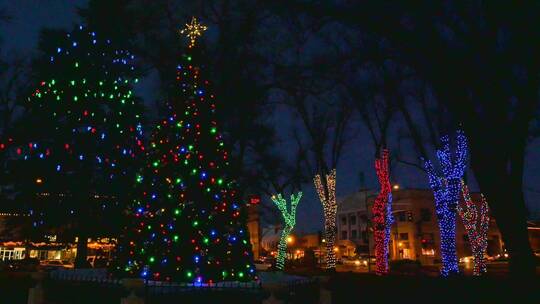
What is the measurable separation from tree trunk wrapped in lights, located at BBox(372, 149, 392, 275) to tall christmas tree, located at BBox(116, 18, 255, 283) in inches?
532

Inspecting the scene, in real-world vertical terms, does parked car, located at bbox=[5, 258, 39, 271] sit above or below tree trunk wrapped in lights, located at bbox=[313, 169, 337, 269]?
below

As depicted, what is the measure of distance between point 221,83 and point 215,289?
513 inches

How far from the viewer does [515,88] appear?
11.6 meters

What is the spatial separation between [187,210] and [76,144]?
11183mm

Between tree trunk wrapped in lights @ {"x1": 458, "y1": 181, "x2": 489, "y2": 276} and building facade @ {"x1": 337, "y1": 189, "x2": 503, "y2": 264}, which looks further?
building facade @ {"x1": 337, "y1": 189, "x2": 503, "y2": 264}

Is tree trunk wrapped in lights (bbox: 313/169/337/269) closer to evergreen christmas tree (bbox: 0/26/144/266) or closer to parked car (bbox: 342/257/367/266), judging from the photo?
evergreen christmas tree (bbox: 0/26/144/266)

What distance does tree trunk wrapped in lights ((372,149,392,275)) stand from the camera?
25.4 metres

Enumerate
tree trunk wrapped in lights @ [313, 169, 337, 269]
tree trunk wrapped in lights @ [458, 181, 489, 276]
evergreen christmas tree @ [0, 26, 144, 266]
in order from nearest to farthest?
evergreen christmas tree @ [0, 26, 144, 266], tree trunk wrapped in lights @ [458, 181, 489, 276], tree trunk wrapped in lights @ [313, 169, 337, 269]

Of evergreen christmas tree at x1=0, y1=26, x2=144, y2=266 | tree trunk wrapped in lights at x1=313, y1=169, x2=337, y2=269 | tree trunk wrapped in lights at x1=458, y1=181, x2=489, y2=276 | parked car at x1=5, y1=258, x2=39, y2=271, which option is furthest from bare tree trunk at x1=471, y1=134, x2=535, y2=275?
parked car at x1=5, y1=258, x2=39, y2=271

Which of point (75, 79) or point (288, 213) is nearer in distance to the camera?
point (75, 79)

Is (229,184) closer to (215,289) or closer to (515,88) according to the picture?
(215,289)

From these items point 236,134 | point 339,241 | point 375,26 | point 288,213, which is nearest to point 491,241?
point 339,241

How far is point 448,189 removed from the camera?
23.4 metres

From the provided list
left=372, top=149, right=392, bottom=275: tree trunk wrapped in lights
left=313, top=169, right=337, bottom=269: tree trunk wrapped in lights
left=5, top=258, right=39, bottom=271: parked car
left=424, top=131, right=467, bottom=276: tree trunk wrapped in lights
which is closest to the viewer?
left=424, top=131, right=467, bottom=276: tree trunk wrapped in lights
